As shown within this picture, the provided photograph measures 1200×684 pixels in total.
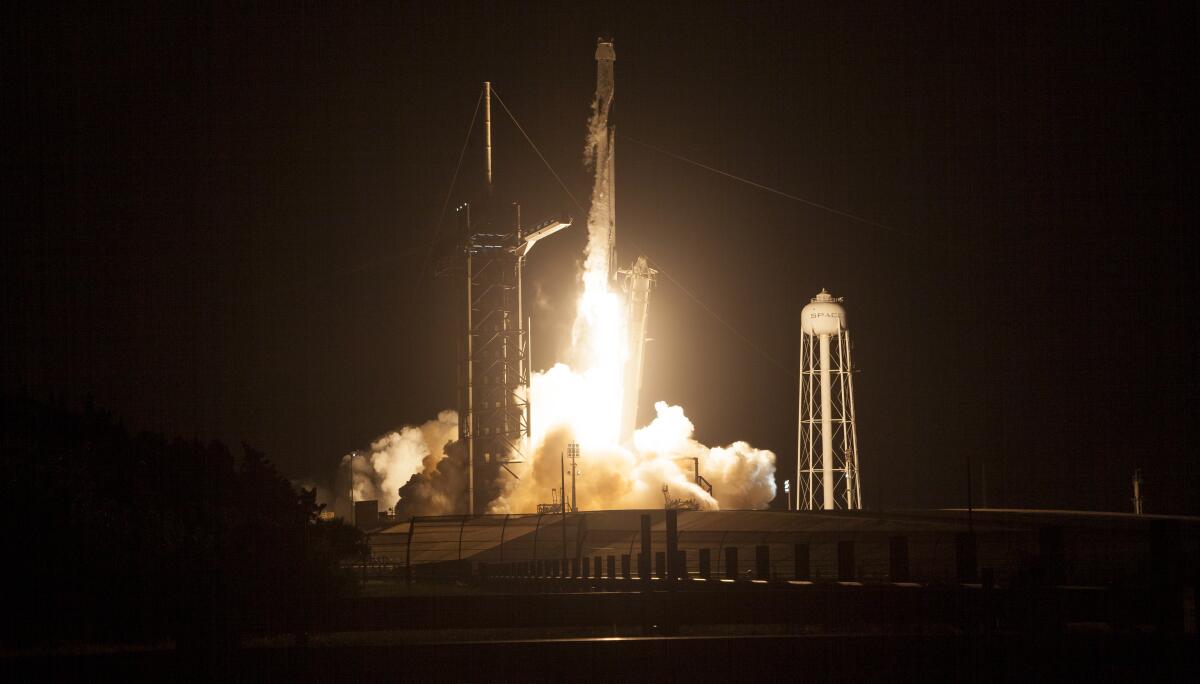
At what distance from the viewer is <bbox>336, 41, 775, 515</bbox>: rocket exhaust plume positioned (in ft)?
269

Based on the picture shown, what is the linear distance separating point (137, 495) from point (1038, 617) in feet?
47.2

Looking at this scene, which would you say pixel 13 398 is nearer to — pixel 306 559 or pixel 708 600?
pixel 306 559

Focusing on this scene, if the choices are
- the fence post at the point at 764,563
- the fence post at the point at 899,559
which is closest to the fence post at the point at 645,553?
the fence post at the point at 764,563

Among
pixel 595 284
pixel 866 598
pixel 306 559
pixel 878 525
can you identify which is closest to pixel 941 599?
pixel 866 598

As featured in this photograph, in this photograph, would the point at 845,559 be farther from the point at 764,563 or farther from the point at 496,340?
the point at 496,340

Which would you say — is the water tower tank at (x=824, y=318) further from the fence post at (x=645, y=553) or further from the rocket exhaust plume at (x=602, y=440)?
the fence post at (x=645, y=553)

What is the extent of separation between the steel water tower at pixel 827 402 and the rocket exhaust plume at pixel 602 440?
6936mm

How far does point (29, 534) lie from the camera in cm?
1670

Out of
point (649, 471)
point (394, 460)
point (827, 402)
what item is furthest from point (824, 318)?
point (394, 460)

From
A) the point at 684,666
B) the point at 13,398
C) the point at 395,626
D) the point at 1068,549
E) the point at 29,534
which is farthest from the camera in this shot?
the point at 1068,549

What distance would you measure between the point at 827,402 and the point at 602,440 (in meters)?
15.3

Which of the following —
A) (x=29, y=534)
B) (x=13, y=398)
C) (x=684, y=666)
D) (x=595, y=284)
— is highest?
(x=595, y=284)

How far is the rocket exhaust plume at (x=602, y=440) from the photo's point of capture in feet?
269

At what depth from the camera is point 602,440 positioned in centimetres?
8644
